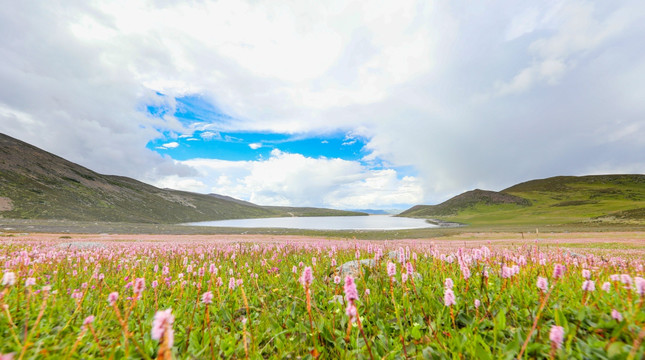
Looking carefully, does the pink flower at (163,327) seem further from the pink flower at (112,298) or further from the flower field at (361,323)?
the pink flower at (112,298)

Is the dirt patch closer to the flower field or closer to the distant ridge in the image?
the flower field

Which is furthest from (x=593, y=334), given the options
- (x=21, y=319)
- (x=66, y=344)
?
(x=21, y=319)

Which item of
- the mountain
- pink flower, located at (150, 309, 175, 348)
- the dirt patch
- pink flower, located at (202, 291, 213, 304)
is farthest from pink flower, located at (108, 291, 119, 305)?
Answer: the dirt patch

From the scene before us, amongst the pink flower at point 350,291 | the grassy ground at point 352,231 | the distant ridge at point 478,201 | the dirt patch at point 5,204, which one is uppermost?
the distant ridge at point 478,201

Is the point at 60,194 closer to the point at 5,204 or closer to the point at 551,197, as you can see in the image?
the point at 5,204

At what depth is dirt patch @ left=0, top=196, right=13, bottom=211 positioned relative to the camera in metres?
86.4

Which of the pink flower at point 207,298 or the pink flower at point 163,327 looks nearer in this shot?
the pink flower at point 163,327

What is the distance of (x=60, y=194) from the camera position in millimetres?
116625

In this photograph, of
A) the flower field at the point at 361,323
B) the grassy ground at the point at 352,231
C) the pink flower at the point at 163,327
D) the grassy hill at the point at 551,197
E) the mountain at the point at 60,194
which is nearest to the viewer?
the pink flower at the point at 163,327

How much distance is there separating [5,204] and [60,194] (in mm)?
29889

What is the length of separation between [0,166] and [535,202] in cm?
27500

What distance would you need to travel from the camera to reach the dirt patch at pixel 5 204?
86.4m

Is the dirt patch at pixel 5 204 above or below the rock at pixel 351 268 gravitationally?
above

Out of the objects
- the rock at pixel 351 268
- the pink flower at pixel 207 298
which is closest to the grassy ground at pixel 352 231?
the rock at pixel 351 268
